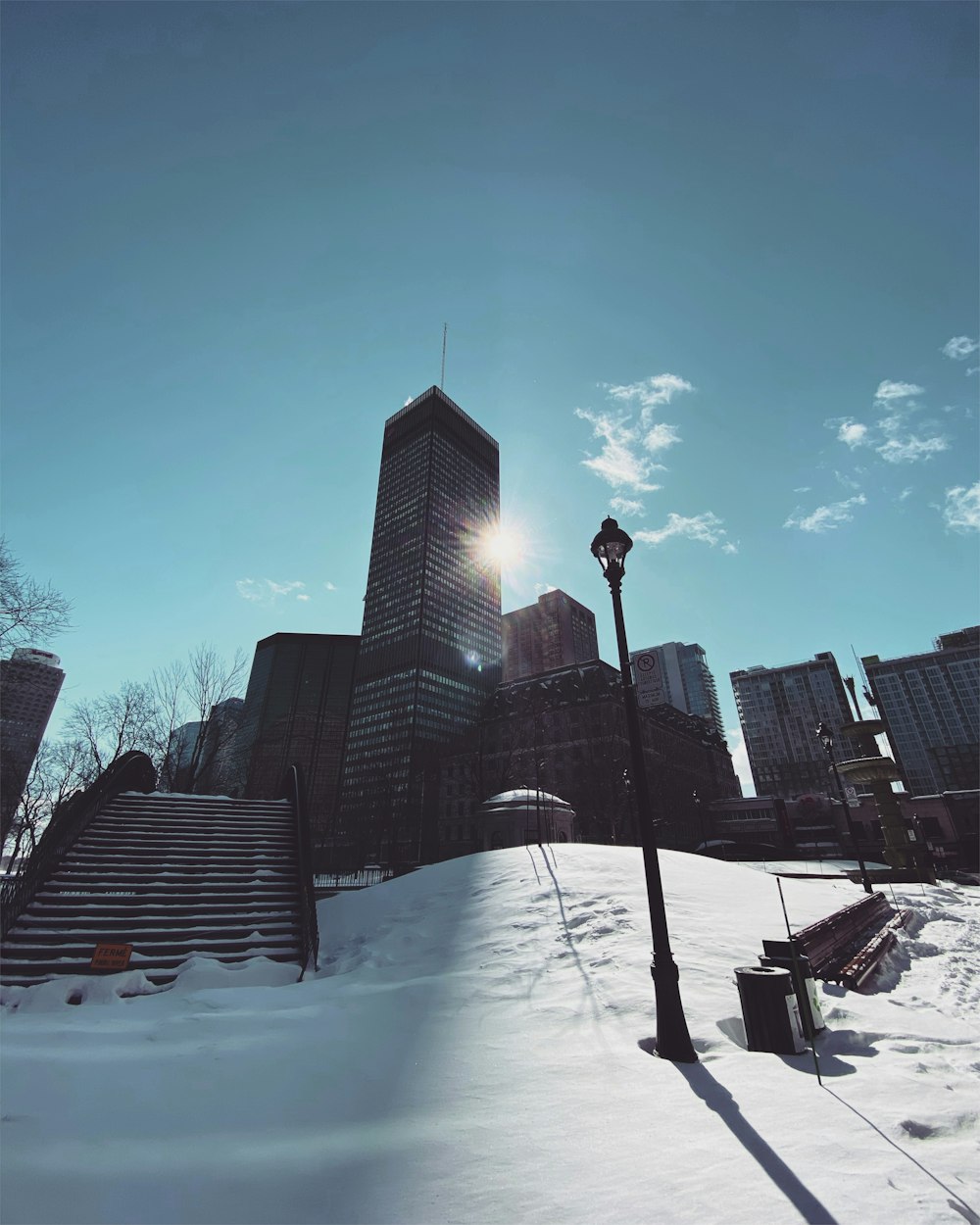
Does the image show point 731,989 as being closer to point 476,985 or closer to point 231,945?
point 476,985

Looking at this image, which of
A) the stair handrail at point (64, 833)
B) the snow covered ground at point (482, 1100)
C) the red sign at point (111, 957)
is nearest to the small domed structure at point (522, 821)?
the stair handrail at point (64, 833)

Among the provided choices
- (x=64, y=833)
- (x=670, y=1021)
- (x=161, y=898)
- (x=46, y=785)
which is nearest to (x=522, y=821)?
(x=161, y=898)

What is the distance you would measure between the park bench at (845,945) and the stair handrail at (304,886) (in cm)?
777

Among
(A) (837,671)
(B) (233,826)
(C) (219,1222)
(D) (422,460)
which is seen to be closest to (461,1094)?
(C) (219,1222)

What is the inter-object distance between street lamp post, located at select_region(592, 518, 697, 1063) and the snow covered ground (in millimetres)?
354

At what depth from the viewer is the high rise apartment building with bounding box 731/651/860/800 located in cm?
14762

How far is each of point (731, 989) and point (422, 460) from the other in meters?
163

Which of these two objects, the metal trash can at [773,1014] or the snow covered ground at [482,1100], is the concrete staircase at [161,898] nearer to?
the snow covered ground at [482,1100]

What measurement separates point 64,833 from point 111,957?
4.21 m

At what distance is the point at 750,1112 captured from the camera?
4215 millimetres

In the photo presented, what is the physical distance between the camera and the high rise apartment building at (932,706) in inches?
5413

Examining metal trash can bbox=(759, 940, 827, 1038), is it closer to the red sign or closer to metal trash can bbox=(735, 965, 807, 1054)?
metal trash can bbox=(735, 965, 807, 1054)

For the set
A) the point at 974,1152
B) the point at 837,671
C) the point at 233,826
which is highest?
the point at 837,671

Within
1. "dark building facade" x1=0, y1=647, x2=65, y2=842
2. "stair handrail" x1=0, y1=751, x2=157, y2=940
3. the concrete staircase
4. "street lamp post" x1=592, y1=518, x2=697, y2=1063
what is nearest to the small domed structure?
the concrete staircase
